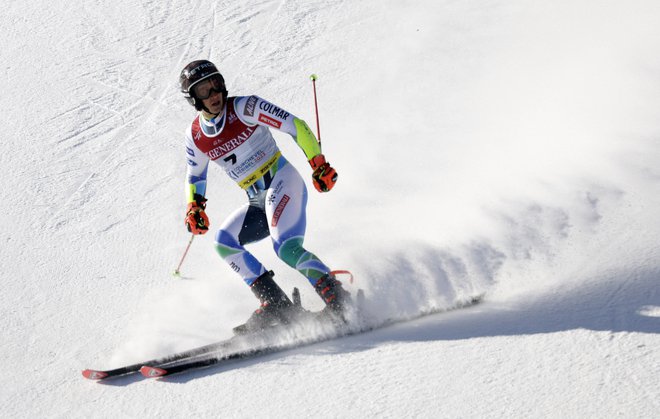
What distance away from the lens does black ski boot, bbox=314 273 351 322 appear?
537cm

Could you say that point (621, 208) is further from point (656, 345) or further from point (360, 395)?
point (360, 395)

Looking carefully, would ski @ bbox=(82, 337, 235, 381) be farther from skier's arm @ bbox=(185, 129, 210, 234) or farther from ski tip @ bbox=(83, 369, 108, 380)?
skier's arm @ bbox=(185, 129, 210, 234)

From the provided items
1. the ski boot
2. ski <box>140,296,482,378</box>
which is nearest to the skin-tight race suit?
the ski boot

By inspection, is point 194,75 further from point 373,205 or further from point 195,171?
point 373,205

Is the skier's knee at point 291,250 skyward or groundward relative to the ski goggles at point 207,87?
groundward

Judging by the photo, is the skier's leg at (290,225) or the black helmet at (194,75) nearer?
the black helmet at (194,75)

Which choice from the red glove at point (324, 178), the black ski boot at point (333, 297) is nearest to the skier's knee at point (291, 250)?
the black ski boot at point (333, 297)

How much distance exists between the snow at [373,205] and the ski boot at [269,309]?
303 mm

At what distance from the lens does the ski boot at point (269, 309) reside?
18.3 ft

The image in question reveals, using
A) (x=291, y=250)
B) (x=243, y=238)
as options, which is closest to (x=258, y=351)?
(x=291, y=250)

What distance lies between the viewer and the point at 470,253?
5.64 metres

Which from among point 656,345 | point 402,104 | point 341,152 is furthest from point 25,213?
point 656,345

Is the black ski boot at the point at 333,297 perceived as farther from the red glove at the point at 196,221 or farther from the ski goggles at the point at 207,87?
the ski goggles at the point at 207,87

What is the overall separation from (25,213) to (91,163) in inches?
42.5
